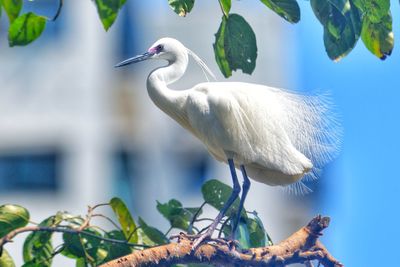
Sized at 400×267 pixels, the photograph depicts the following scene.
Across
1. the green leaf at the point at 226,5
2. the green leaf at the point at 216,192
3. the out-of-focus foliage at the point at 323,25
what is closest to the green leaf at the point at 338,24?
the out-of-focus foliage at the point at 323,25

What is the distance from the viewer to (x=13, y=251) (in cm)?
587

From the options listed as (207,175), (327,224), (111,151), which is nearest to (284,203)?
(207,175)

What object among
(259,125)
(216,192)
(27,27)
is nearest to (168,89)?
(259,125)

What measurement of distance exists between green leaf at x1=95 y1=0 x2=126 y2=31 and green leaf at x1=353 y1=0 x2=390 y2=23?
1.13 ft

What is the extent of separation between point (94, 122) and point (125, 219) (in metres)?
4.54

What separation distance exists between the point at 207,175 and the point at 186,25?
2.57 ft

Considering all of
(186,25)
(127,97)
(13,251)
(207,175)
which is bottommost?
(13,251)

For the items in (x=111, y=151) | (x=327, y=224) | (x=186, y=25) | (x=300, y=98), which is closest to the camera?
(x=327, y=224)

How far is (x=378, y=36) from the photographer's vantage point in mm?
1368

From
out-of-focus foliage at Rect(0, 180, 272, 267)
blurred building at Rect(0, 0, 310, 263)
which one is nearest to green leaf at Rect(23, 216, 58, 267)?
out-of-focus foliage at Rect(0, 180, 272, 267)

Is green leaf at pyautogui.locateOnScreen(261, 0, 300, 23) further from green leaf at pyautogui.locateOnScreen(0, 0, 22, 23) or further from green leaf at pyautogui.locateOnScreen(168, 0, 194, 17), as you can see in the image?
green leaf at pyautogui.locateOnScreen(0, 0, 22, 23)

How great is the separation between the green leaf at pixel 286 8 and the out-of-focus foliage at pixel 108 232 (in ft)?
1.23

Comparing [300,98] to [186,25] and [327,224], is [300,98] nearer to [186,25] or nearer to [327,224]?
[327,224]

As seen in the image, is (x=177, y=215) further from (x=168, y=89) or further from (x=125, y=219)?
(x=168, y=89)
